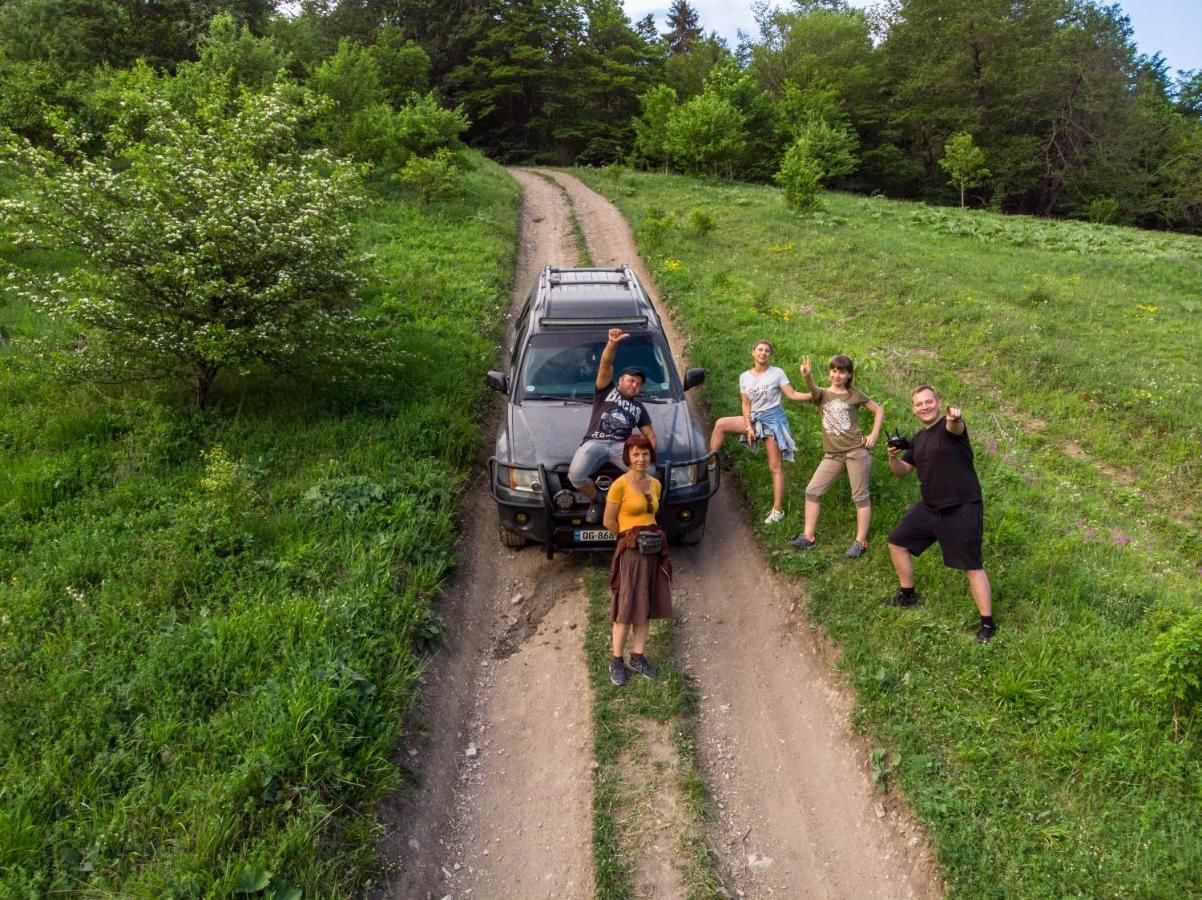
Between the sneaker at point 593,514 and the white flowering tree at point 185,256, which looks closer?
the sneaker at point 593,514

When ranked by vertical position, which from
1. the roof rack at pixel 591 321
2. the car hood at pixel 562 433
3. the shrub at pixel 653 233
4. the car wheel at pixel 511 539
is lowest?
the car wheel at pixel 511 539

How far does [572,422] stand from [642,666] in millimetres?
2399

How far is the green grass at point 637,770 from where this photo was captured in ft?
13.1

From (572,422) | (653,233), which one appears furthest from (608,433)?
(653,233)

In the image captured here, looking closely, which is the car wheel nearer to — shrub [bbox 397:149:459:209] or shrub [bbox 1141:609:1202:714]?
shrub [bbox 1141:609:1202:714]

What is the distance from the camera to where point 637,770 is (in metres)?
4.58

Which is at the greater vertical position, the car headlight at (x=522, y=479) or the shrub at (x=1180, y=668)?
the car headlight at (x=522, y=479)

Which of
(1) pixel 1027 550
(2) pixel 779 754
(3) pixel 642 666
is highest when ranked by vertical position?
(1) pixel 1027 550

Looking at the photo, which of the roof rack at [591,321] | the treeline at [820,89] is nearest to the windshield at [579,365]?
the roof rack at [591,321]

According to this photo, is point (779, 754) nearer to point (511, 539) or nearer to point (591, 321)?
point (511, 539)

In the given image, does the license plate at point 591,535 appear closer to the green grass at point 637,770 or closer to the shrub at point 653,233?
the green grass at point 637,770

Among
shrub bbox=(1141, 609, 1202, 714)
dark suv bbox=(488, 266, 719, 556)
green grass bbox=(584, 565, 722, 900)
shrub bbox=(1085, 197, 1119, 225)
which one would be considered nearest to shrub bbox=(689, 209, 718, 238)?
dark suv bbox=(488, 266, 719, 556)

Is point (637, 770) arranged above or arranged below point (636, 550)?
below

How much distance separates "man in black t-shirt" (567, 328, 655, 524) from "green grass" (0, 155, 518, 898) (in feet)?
5.19
